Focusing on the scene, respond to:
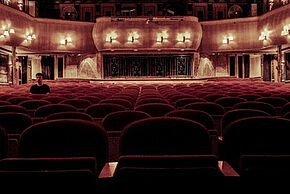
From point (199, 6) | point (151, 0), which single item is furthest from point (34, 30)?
point (199, 6)

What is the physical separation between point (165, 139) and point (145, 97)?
447 cm

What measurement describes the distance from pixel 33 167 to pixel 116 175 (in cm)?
45

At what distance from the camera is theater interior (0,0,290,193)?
1420 mm

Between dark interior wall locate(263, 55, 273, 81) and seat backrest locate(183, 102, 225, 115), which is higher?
dark interior wall locate(263, 55, 273, 81)

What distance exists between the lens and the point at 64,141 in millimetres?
1996

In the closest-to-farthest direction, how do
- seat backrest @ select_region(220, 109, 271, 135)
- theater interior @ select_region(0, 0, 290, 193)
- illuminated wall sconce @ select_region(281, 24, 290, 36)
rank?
theater interior @ select_region(0, 0, 290, 193)
seat backrest @ select_region(220, 109, 271, 135)
illuminated wall sconce @ select_region(281, 24, 290, 36)

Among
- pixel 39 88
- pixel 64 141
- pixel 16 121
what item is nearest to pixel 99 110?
pixel 16 121

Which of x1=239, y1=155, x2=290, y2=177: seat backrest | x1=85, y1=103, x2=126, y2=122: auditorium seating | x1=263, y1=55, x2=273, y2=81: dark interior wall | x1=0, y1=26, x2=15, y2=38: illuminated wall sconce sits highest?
x1=0, y1=26, x2=15, y2=38: illuminated wall sconce

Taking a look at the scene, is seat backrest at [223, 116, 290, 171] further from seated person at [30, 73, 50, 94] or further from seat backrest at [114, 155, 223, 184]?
seated person at [30, 73, 50, 94]

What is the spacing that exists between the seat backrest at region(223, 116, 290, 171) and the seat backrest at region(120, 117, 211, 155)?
10.3 inches

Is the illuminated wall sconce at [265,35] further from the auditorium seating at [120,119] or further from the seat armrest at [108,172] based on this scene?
the seat armrest at [108,172]

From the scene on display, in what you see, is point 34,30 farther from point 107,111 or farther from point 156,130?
point 156,130

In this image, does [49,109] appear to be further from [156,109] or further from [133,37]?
[133,37]

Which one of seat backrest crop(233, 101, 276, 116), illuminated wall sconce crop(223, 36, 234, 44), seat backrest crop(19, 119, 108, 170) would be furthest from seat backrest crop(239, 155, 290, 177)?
illuminated wall sconce crop(223, 36, 234, 44)
